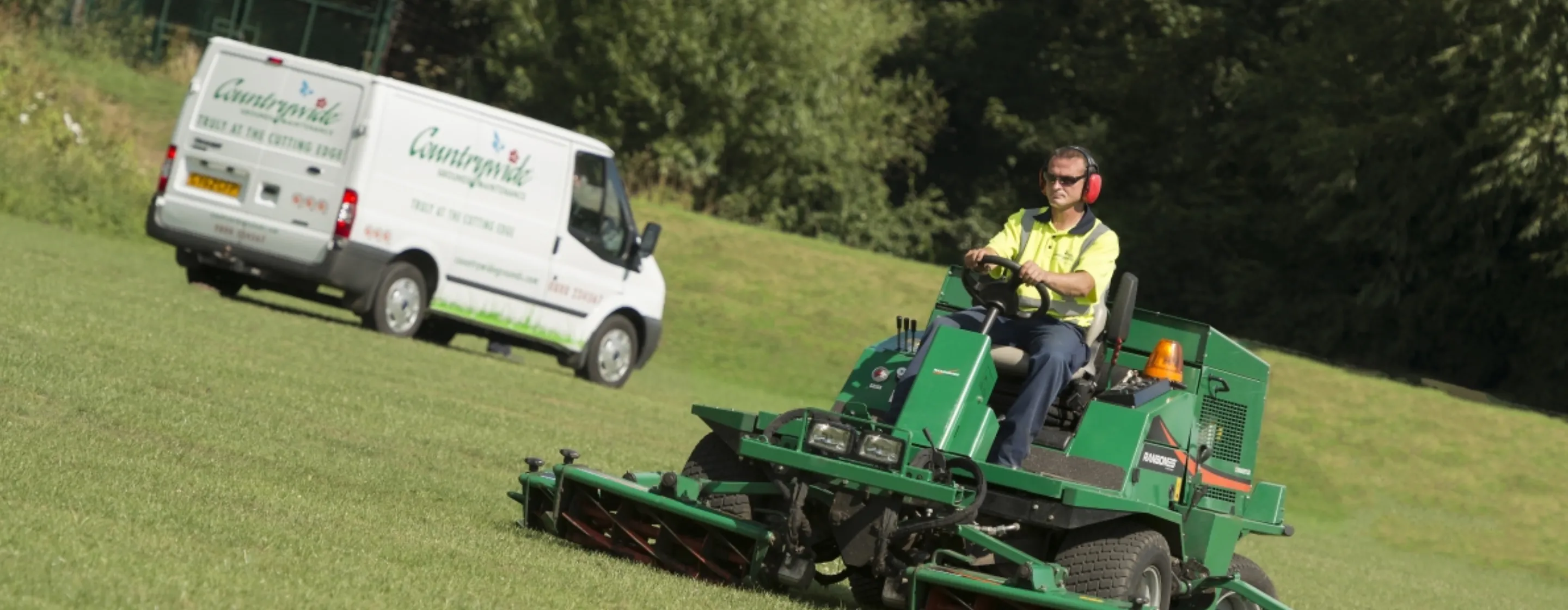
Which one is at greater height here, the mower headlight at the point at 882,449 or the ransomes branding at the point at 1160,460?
the ransomes branding at the point at 1160,460

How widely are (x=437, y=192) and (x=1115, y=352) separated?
1215 centimetres

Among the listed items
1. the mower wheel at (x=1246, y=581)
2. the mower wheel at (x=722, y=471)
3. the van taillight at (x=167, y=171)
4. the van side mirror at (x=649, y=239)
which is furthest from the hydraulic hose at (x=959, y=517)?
the van taillight at (x=167, y=171)

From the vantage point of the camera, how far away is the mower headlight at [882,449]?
808cm

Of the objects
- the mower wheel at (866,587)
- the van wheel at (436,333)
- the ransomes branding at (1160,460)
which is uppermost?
the van wheel at (436,333)

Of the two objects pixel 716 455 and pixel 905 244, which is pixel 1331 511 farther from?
pixel 905 244

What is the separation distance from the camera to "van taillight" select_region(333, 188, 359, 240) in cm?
1956

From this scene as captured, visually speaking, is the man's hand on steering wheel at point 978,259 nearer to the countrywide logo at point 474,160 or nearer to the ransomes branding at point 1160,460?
the ransomes branding at point 1160,460

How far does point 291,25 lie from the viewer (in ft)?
143

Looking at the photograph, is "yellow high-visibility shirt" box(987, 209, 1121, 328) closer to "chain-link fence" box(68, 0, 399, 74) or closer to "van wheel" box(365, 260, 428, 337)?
"van wheel" box(365, 260, 428, 337)

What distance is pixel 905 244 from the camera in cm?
5338

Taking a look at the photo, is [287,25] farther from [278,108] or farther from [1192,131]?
[278,108]

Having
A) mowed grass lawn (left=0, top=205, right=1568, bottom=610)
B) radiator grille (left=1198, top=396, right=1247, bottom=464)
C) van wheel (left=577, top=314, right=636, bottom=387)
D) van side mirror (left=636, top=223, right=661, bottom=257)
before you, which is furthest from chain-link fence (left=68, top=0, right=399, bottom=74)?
radiator grille (left=1198, top=396, right=1247, bottom=464)

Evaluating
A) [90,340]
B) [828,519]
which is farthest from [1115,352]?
[90,340]

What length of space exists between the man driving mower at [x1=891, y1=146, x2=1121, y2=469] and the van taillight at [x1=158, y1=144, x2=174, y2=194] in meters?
12.5
